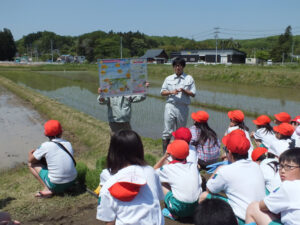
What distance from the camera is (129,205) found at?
189 cm

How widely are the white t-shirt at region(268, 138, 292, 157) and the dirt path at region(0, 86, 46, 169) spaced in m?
4.87

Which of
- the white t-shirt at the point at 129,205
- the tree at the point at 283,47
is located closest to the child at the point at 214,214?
the white t-shirt at the point at 129,205

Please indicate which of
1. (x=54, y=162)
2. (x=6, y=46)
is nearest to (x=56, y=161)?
(x=54, y=162)

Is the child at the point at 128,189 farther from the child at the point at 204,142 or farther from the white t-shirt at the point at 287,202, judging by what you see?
the child at the point at 204,142

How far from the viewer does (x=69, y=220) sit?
320cm

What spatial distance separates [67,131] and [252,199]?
21.7ft

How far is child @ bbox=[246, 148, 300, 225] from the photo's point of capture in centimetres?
200

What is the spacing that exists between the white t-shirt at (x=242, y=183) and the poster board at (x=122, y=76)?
2569mm

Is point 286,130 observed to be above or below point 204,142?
above

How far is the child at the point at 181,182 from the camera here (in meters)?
2.81

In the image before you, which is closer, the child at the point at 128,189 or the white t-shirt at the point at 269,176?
the child at the point at 128,189

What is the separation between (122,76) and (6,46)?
7783 cm

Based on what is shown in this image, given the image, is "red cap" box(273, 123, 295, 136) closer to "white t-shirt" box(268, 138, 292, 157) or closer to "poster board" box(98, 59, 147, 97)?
"white t-shirt" box(268, 138, 292, 157)

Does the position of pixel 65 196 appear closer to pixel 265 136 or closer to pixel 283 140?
pixel 283 140
